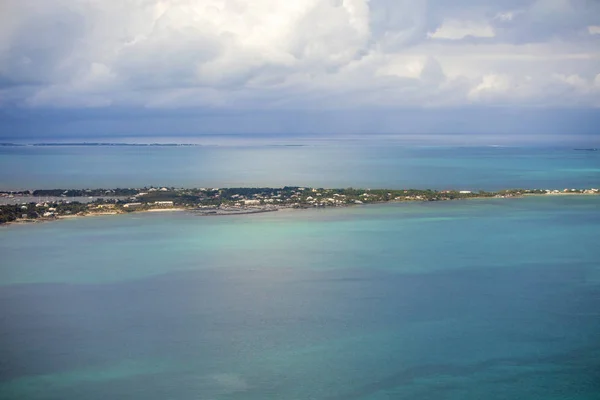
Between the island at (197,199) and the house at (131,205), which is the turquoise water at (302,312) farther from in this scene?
the house at (131,205)

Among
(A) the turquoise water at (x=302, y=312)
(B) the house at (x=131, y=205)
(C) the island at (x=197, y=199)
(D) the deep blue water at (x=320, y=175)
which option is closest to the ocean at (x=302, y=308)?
(A) the turquoise water at (x=302, y=312)

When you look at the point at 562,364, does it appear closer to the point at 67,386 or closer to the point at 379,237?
the point at 67,386

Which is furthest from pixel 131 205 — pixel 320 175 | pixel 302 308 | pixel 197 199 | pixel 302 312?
pixel 320 175

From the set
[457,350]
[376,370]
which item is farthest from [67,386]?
[457,350]

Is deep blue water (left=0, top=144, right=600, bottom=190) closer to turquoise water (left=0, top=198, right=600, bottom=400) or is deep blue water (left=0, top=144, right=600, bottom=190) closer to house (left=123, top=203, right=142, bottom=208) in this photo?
house (left=123, top=203, right=142, bottom=208)

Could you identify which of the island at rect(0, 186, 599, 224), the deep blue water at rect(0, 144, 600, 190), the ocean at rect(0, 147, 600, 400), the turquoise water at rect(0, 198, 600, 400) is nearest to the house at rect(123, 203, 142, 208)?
the island at rect(0, 186, 599, 224)

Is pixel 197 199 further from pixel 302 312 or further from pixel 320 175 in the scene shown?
pixel 302 312
